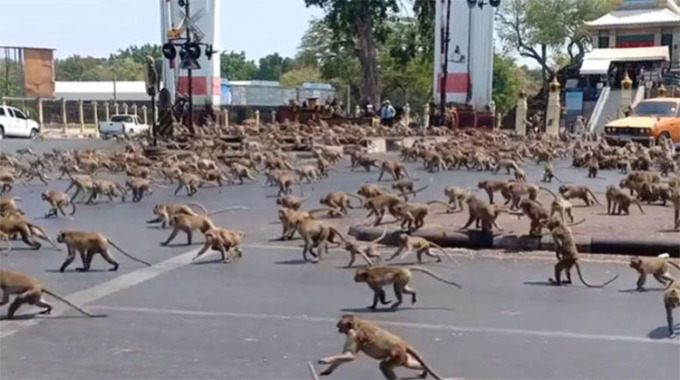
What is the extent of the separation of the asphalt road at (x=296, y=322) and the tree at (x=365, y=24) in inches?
1644

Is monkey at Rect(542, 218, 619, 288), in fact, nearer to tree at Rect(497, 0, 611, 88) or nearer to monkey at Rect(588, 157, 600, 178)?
monkey at Rect(588, 157, 600, 178)

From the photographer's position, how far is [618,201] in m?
13.7

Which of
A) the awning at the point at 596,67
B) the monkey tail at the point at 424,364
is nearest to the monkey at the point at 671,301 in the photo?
the monkey tail at the point at 424,364

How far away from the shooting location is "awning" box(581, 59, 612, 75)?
57.0 metres

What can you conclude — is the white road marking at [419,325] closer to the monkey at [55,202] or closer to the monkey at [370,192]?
the monkey at [370,192]

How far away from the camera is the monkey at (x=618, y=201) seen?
13.6 m

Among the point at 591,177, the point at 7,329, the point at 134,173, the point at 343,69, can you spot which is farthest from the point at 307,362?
the point at 343,69

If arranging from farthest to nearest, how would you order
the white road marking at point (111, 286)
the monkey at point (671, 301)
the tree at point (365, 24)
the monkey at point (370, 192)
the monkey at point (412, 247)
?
1. the tree at point (365, 24)
2. the monkey at point (370, 192)
3. the monkey at point (412, 247)
4. the white road marking at point (111, 286)
5. the monkey at point (671, 301)

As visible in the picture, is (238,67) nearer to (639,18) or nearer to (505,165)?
(639,18)

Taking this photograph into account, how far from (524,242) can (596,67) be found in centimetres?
4904

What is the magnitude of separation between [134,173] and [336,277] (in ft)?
34.0

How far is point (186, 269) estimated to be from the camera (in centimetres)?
1001

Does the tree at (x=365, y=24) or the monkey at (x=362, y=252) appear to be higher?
the tree at (x=365, y=24)

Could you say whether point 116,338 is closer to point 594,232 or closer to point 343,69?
point 594,232
